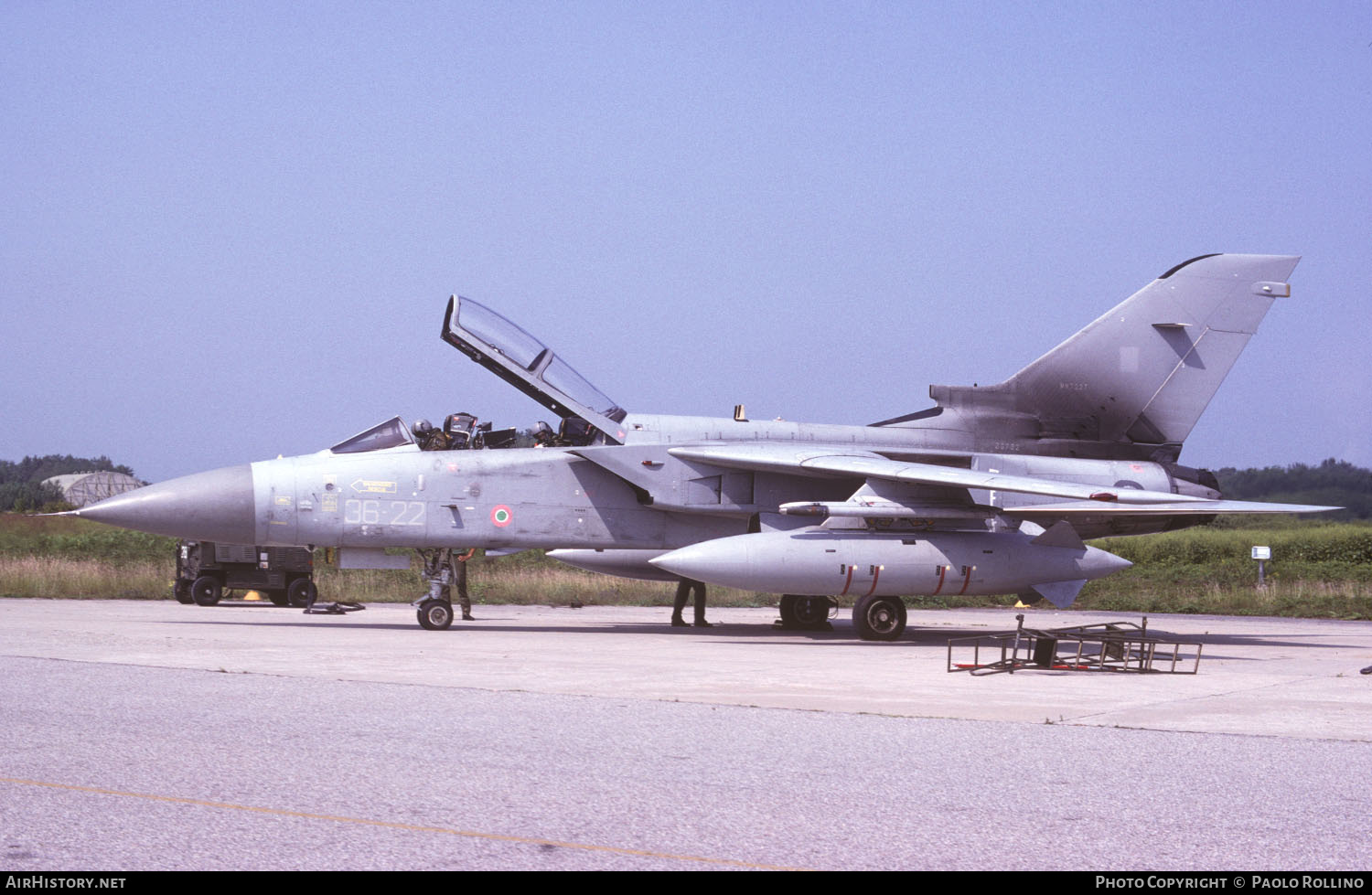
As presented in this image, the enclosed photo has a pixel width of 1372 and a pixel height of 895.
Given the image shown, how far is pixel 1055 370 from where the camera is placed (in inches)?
688

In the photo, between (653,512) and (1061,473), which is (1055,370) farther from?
(653,512)

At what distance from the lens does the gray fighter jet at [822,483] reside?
48.7 feet

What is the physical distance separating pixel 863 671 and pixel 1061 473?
6.35 metres

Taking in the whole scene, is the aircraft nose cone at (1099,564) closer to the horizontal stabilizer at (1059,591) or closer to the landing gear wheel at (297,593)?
the horizontal stabilizer at (1059,591)

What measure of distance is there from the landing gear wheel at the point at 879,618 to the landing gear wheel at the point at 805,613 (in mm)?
2077

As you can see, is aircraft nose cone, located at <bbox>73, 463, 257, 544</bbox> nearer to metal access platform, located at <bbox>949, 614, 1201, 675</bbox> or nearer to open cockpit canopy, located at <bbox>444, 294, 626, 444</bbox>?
A: open cockpit canopy, located at <bbox>444, 294, 626, 444</bbox>

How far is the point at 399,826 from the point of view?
4.93 metres

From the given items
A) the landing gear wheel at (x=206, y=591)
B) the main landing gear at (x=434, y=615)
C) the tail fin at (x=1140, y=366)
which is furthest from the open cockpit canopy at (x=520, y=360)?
the landing gear wheel at (x=206, y=591)

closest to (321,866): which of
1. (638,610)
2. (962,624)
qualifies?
(962,624)

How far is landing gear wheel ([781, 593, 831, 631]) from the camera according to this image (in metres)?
18.0

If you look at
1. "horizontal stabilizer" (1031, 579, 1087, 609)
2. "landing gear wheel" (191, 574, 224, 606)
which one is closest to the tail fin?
"horizontal stabilizer" (1031, 579, 1087, 609)

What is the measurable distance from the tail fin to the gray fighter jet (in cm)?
3

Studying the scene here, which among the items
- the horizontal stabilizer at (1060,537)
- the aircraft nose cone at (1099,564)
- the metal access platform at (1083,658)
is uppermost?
the horizontal stabilizer at (1060,537)

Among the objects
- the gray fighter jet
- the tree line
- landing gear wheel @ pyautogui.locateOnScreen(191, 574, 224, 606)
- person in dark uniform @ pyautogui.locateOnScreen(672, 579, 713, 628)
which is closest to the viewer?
the gray fighter jet
